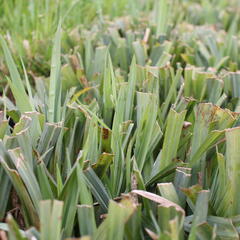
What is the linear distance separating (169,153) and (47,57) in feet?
3.00

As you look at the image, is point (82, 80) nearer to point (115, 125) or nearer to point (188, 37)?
point (115, 125)

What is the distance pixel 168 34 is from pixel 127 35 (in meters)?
0.25

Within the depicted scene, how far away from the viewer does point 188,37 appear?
6.87 feet

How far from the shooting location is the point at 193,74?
1553 mm

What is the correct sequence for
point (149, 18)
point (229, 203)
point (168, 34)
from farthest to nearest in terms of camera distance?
1. point (149, 18)
2. point (168, 34)
3. point (229, 203)

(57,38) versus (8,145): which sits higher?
(57,38)

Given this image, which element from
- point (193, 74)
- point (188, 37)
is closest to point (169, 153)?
point (193, 74)

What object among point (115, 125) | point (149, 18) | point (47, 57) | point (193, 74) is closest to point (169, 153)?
point (115, 125)

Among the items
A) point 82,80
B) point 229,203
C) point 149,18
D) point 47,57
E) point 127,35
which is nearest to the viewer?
point 229,203

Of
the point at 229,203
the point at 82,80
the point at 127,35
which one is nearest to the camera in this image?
the point at 229,203

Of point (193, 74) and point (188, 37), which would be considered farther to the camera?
point (188, 37)

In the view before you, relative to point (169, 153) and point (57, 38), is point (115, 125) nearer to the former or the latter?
point (169, 153)

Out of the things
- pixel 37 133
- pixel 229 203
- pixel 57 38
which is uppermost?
pixel 57 38

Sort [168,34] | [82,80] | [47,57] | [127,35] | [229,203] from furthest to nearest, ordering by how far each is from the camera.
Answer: [168,34] → [127,35] → [47,57] → [82,80] → [229,203]
